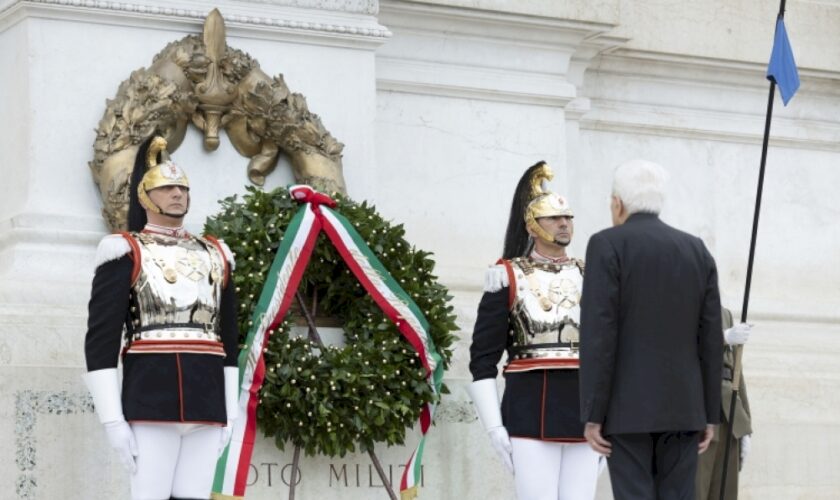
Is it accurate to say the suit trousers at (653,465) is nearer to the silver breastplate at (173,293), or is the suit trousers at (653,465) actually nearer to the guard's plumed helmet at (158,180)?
the silver breastplate at (173,293)

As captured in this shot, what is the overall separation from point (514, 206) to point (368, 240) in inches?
31.4

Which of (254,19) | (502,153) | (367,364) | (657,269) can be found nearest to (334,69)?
(254,19)

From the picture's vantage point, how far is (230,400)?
25.1 feet

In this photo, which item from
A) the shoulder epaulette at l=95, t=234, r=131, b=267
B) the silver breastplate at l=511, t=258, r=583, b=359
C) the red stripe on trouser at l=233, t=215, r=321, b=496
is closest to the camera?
the shoulder epaulette at l=95, t=234, r=131, b=267

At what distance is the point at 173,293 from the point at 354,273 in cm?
153

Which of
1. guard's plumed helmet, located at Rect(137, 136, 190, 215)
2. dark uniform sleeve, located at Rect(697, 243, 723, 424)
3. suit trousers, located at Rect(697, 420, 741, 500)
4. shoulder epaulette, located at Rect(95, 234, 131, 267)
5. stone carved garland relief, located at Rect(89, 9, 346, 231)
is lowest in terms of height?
suit trousers, located at Rect(697, 420, 741, 500)

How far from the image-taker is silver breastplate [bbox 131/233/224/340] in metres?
7.53

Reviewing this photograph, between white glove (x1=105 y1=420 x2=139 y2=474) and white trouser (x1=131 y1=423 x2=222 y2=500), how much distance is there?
1.7 inches

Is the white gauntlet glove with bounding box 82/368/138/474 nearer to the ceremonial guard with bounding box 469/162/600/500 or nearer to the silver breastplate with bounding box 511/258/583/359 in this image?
the ceremonial guard with bounding box 469/162/600/500

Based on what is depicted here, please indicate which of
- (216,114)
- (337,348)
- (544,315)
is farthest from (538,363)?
(216,114)

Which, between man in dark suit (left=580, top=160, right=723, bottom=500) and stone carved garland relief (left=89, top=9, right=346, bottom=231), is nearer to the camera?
man in dark suit (left=580, top=160, right=723, bottom=500)

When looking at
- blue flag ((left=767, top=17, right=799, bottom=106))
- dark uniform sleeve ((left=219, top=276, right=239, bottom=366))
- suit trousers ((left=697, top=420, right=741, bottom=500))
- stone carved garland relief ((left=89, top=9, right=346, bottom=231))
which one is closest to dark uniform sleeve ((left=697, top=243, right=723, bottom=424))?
dark uniform sleeve ((left=219, top=276, right=239, bottom=366))

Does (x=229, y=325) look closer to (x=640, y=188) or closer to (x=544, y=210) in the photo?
(x=544, y=210)

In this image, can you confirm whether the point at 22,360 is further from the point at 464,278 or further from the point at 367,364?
the point at 464,278
